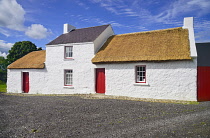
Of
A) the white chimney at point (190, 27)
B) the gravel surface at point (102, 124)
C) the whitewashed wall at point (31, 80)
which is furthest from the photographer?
the whitewashed wall at point (31, 80)

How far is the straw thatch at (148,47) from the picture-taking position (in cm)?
1143

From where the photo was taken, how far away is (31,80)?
1744cm

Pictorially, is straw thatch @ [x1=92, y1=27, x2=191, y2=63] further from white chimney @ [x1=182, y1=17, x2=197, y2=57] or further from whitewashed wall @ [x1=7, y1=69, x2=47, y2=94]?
whitewashed wall @ [x1=7, y1=69, x2=47, y2=94]

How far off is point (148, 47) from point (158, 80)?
9.67 feet

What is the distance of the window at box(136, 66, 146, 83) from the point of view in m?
12.4

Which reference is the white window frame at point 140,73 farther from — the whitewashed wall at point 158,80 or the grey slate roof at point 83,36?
the grey slate roof at point 83,36

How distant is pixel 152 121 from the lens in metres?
6.19

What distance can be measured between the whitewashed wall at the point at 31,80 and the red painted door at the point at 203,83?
14.3 m

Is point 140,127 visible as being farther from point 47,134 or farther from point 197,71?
point 197,71

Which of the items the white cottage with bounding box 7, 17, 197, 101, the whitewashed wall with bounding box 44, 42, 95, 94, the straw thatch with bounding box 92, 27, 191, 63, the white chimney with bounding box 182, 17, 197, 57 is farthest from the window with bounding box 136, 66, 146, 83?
the whitewashed wall with bounding box 44, 42, 95, 94

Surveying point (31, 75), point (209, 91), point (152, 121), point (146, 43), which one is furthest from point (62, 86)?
point (209, 91)

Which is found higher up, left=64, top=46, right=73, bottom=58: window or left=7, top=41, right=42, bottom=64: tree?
left=7, top=41, right=42, bottom=64: tree

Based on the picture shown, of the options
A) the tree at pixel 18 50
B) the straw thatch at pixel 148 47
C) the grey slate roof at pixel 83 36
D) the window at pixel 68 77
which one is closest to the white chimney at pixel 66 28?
the grey slate roof at pixel 83 36

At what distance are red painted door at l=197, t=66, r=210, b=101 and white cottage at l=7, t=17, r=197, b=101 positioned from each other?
1.68ft
